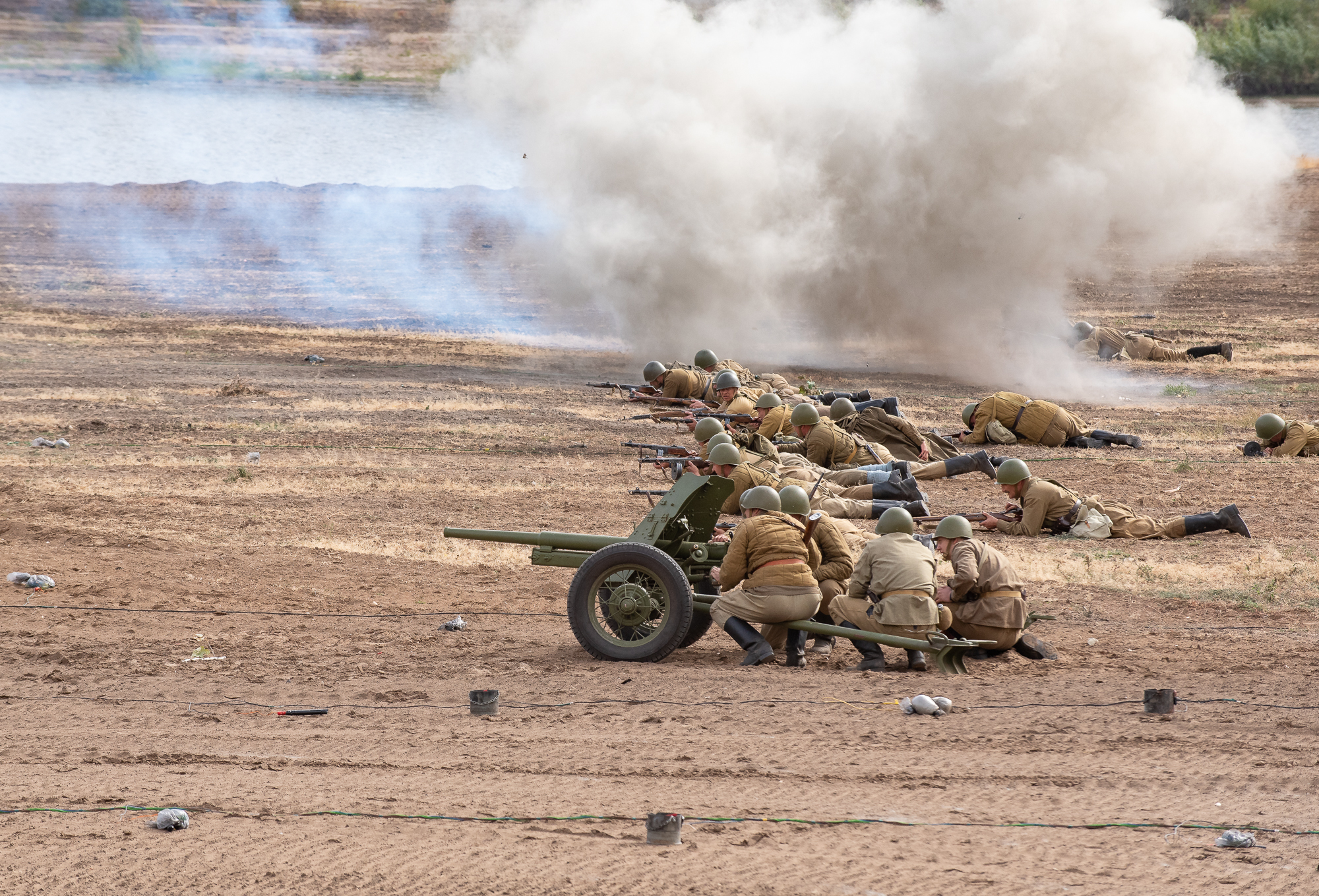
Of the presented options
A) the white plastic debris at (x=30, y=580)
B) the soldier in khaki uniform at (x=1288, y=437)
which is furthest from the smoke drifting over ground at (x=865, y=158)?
the white plastic debris at (x=30, y=580)

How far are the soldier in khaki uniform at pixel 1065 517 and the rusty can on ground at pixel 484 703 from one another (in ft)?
21.6

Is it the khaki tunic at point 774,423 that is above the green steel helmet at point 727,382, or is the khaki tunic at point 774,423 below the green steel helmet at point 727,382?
below

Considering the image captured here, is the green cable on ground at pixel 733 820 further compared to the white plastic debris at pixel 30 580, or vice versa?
the white plastic debris at pixel 30 580

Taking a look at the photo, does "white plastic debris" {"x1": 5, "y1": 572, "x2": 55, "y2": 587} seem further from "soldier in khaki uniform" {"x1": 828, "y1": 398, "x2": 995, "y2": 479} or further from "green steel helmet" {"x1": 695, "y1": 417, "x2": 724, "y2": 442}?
"soldier in khaki uniform" {"x1": 828, "y1": 398, "x2": 995, "y2": 479}

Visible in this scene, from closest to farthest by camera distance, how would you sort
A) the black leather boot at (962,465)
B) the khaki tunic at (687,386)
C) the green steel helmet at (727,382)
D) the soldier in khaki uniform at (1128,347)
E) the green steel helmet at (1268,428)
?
the black leather boot at (962,465) < the green steel helmet at (1268,428) < the green steel helmet at (727,382) < the khaki tunic at (687,386) < the soldier in khaki uniform at (1128,347)

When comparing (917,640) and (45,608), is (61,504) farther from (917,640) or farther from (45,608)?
(917,640)

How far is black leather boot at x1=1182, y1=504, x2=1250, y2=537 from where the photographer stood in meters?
13.0

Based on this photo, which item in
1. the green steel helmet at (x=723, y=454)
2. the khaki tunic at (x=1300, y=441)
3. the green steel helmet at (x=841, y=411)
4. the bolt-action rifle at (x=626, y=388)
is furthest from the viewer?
the bolt-action rifle at (x=626, y=388)

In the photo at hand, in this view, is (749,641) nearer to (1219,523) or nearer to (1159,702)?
(1159,702)

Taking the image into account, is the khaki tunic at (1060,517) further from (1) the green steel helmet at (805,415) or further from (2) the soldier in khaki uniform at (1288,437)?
(2) the soldier in khaki uniform at (1288,437)

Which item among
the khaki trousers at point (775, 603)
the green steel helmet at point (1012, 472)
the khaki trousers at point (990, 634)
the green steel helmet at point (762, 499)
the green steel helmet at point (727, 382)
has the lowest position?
the khaki trousers at point (990, 634)

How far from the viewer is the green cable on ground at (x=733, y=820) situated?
20.0 ft

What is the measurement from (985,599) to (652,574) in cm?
208

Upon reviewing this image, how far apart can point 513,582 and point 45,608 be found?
3.39m
